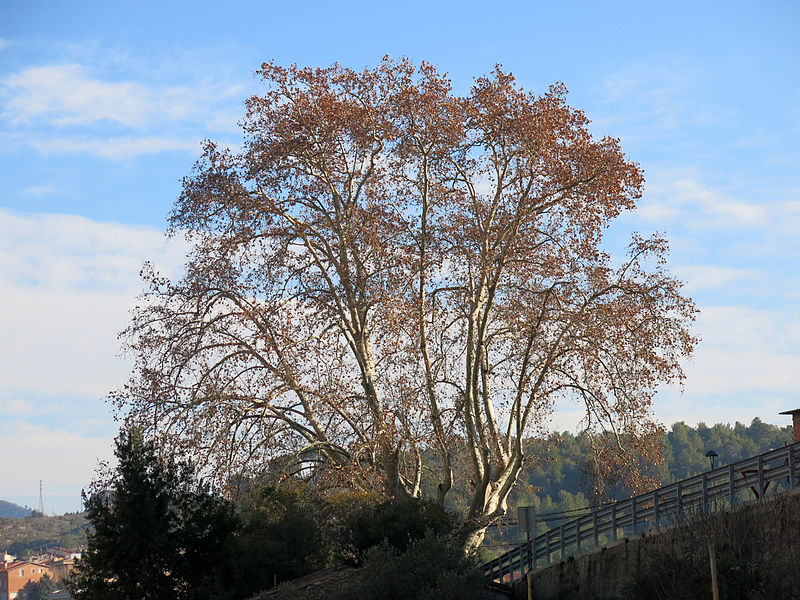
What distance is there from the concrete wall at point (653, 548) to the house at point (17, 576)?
173369 mm

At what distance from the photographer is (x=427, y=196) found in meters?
32.7

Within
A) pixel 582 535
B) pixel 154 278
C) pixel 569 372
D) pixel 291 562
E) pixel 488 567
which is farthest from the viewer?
pixel 154 278

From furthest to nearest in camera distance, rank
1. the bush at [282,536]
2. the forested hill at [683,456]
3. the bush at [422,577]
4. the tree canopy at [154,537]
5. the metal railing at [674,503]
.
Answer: the forested hill at [683,456]
the bush at [282,536]
the tree canopy at [154,537]
the bush at [422,577]
the metal railing at [674,503]

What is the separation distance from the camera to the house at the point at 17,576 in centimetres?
18250

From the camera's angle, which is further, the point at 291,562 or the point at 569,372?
the point at 569,372

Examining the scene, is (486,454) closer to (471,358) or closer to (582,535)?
(471,358)

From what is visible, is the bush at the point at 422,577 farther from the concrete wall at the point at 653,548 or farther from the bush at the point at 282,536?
the bush at the point at 282,536

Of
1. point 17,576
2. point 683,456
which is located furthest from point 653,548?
point 17,576

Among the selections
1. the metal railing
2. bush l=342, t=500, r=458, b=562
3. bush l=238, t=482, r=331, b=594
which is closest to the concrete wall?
the metal railing

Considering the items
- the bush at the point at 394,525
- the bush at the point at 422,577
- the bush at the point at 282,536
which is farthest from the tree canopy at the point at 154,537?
the bush at the point at 422,577

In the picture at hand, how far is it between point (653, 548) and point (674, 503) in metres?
2.11

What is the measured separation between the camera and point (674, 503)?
2211 centimetres

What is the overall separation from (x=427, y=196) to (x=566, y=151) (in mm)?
4604

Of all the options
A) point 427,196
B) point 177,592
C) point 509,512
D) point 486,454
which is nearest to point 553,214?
point 427,196
